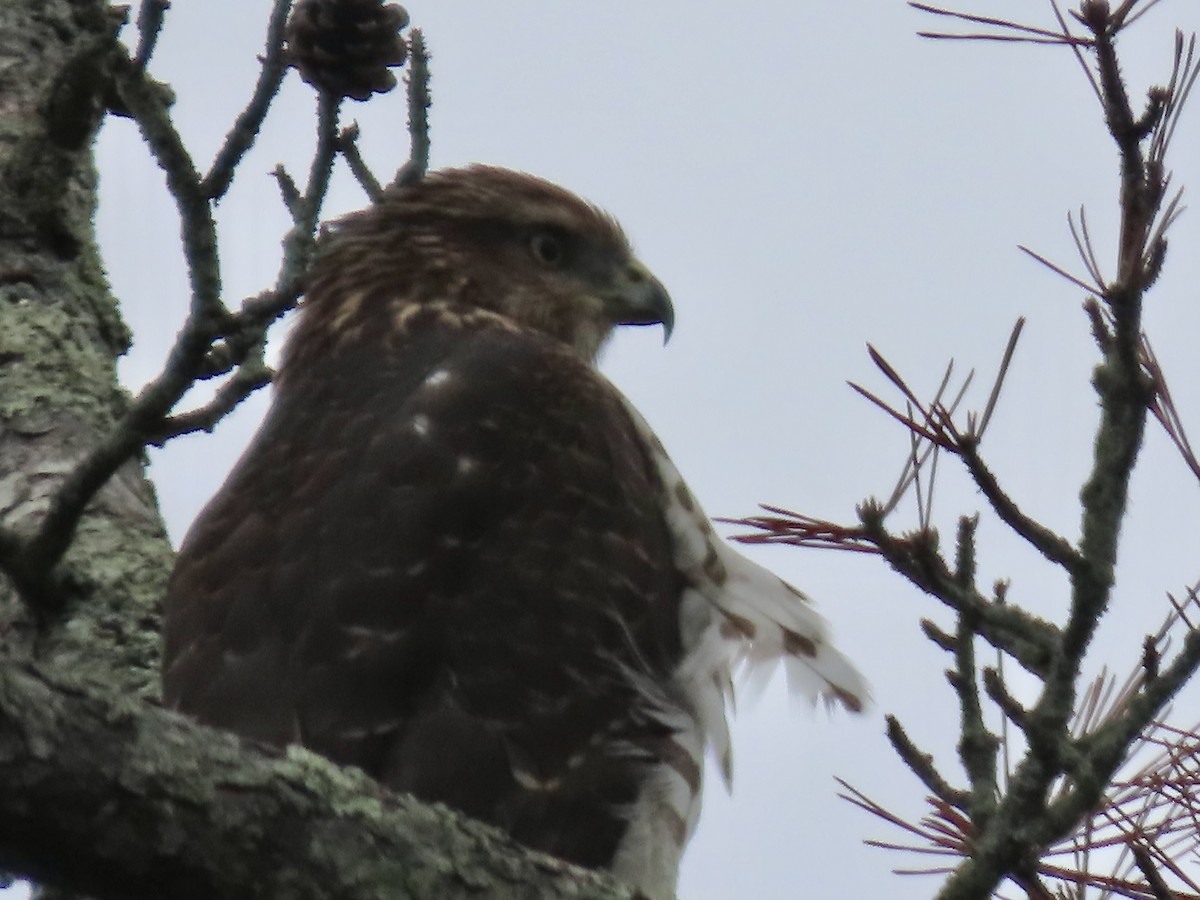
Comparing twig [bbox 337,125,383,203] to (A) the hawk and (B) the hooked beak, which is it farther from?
(B) the hooked beak

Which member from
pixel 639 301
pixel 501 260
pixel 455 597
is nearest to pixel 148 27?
pixel 455 597

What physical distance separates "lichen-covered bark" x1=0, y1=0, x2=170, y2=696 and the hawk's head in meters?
0.84

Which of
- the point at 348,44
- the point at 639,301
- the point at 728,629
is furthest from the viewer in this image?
the point at 639,301

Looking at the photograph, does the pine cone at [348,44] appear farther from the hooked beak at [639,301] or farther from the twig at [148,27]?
the hooked beak at [639,301]

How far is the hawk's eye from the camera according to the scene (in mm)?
5082

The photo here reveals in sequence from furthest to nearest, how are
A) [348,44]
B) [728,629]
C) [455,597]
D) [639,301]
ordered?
1. [639,301]
2. [728,629]
3. [348,44]
4. [455,597]

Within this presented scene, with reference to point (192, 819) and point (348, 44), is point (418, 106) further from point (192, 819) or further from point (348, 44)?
point (192, 819)

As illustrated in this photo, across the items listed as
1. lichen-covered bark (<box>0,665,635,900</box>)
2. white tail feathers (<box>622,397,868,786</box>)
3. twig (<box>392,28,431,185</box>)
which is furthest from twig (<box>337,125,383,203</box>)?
lichen-covered bark (<box>0,665,635,900</box>)

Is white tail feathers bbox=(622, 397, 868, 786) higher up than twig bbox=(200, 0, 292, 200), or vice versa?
twig bbox=(200, 0, 292, 200)

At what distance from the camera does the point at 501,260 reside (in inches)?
199

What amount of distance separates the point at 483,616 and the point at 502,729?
240 mm

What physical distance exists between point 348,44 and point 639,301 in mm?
1498

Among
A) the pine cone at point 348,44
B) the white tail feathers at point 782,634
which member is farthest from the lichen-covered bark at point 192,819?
the pine cone at point 348,44

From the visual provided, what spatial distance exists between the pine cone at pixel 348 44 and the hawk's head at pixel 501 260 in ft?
3.59
